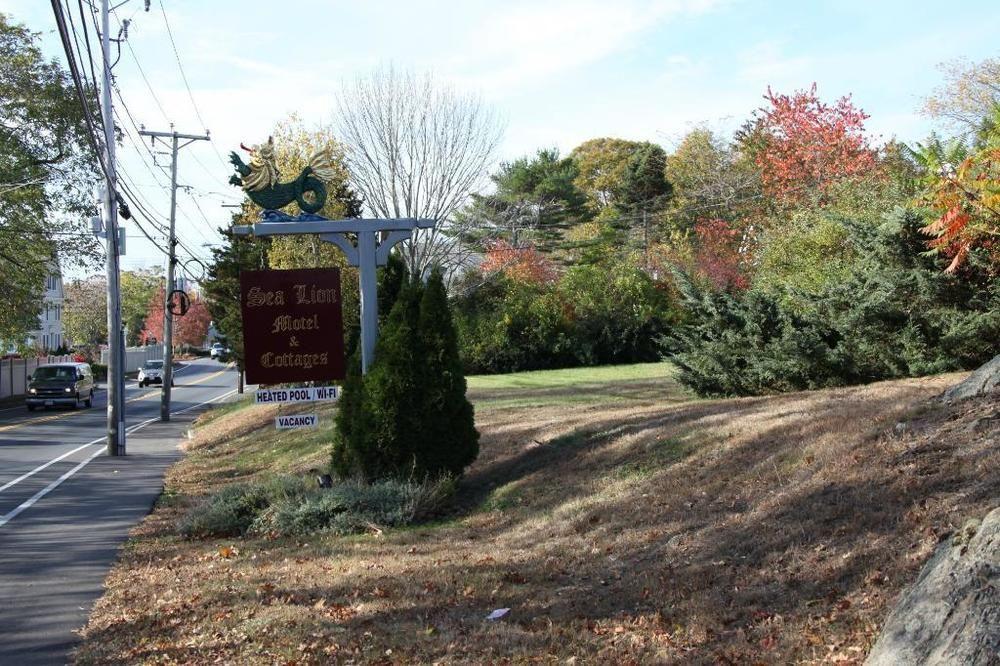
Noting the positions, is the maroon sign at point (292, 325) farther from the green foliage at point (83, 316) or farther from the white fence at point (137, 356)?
the green foliage at point (83, 316)

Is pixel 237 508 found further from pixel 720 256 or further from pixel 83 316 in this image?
pixel 83 316

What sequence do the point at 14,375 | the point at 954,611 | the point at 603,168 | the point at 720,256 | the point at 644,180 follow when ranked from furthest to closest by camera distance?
the point at 603,168
the point at 644,180
the point at 14,375
the point at 720,256
the point at 954,611

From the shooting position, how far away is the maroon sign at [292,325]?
11.7m

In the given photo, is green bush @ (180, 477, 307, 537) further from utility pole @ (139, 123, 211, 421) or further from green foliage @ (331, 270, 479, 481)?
utility pole @ (139, 123, 211, 421)

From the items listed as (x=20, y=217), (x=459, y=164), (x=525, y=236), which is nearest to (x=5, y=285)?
(x=20, y=217)

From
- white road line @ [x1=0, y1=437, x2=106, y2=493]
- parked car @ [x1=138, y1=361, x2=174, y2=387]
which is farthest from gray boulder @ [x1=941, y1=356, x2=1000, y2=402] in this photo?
parked car @ [x1=138, y1=361, x2=174, y2=387]

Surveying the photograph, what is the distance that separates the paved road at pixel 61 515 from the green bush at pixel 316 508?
113 centimetres

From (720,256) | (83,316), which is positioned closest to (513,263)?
(720,256)

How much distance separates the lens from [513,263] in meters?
43.2

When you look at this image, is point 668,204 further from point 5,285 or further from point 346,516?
point 346,516

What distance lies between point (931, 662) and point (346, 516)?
703 cm

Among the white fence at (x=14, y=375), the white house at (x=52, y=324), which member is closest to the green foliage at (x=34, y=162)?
the white fence at (x=14, y=375)

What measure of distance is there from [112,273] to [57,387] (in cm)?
1998

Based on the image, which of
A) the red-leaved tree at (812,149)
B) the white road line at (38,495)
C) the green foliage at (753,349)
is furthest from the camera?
the red-leaved tree at (812,149)
